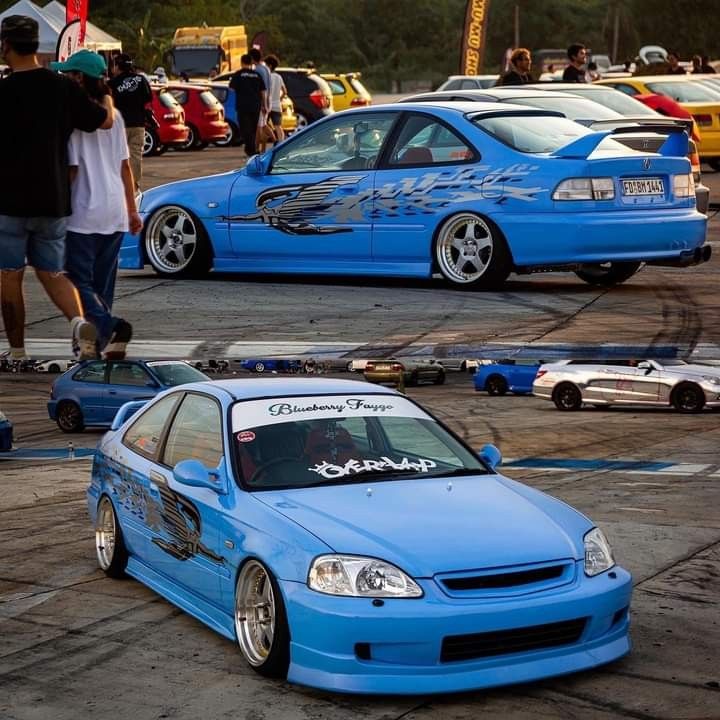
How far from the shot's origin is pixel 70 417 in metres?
12.0

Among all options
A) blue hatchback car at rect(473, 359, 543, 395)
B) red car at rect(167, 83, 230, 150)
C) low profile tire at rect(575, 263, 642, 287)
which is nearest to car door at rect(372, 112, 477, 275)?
low profile tire at rect(575, 263, 642, 287)

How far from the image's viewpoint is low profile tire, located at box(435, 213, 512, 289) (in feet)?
52.6

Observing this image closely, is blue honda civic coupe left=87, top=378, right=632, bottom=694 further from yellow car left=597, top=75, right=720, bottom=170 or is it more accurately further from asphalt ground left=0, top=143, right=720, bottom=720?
yellow car left=597, top=75, right=720, bottom=170

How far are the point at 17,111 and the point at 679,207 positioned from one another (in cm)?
704

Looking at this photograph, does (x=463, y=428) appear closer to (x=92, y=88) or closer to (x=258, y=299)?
(x=92, y=88)

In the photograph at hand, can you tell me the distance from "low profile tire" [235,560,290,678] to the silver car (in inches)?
241

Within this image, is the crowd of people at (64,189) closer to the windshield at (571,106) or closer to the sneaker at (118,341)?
the sneaker at (118,341)

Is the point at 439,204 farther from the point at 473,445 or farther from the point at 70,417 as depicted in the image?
the point at 473,445

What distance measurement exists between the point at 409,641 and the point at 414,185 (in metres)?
10.5

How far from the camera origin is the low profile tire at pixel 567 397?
12.5 metres

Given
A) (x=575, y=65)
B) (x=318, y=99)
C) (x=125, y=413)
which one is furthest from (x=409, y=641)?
(x=318, y=99)

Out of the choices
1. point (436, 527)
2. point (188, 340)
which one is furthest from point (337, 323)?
point (436, 527)

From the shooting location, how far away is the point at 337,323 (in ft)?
49.7

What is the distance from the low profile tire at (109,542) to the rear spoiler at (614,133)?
845 centimetres
